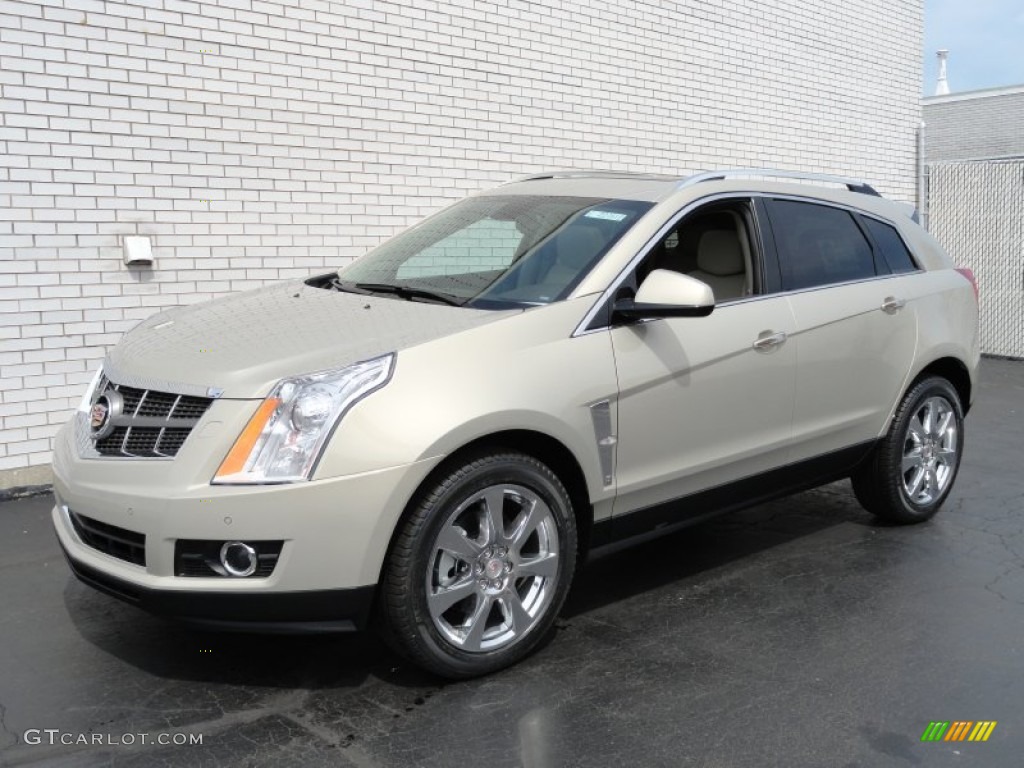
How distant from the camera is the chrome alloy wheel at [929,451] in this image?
18.2 feet

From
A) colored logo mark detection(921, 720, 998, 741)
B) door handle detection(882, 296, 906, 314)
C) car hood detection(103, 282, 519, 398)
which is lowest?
colored logo mark detection(921, 720, 998, 741)

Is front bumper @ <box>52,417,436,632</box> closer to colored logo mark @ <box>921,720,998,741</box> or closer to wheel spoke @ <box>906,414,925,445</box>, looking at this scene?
colored logo mark @ <box>921,720,998,741</box>

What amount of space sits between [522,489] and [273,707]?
1117 millimetres

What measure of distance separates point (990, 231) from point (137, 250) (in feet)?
35.8

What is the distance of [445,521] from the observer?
3.45 meters

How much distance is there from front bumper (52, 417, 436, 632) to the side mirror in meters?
1.12

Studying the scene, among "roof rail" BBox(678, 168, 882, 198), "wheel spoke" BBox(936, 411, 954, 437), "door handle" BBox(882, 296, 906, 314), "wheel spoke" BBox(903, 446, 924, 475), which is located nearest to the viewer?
"roof rail" BBox(678, 168, 882, 198)

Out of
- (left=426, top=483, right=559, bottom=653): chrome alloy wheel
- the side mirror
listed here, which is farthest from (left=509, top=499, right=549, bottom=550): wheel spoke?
the side mirror

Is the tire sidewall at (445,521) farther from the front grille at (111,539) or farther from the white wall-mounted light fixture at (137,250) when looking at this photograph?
the white wall-mounted light fixture at (137,250)

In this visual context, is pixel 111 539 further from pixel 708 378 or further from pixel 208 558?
pixel 708 378

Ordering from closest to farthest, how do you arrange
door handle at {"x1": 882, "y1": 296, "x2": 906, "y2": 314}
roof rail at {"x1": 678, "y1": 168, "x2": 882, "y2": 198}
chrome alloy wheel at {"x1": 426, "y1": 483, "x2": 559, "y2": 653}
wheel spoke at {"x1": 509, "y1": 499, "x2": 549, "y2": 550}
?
chrome alloy wheel at {"x1": 426, "y1": 483, "x2": 559, "y2": 653}, wheel spoke at {"x1": 509, "y1": 499, "x2": 549, "y2": 550}, roof rail at {"x1": 678, "y1": 168, "x2": 882, "y2": 198}, door handle at {"x1": 882, "y1": 296, "x2": 906, "y2": 314}

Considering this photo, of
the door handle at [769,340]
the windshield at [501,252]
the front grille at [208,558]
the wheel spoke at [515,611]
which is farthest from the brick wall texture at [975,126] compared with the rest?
the front grille at [208,558]

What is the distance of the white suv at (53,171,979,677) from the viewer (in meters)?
3.25

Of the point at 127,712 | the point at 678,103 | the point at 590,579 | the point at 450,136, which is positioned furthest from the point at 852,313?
the point at 678,103
